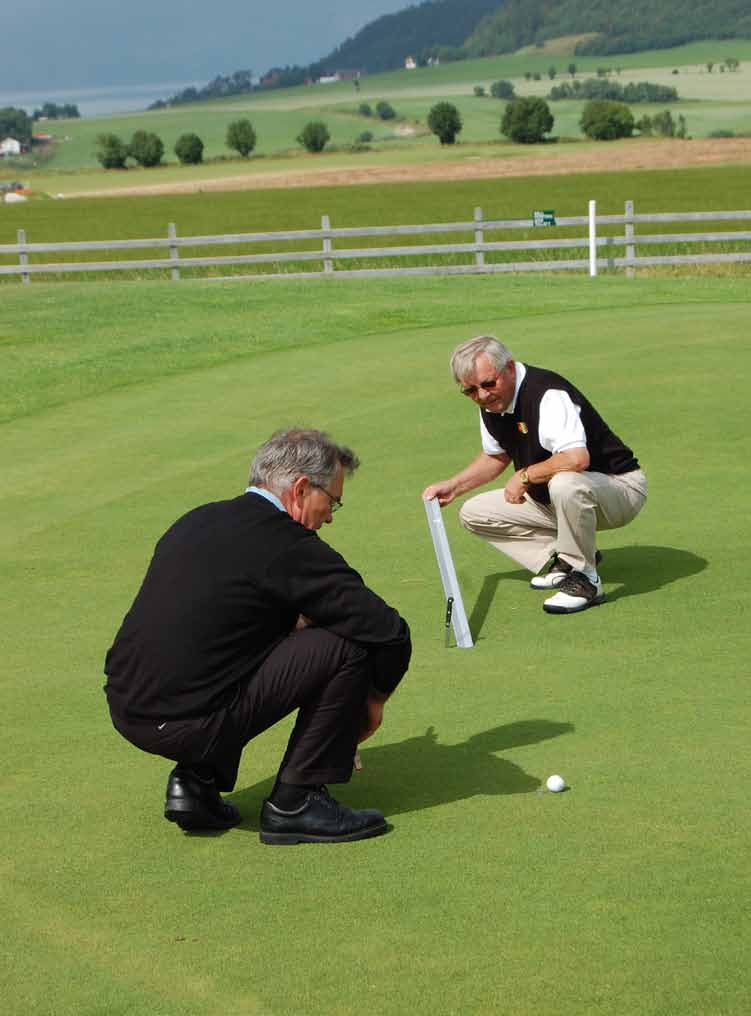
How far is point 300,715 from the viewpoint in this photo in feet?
16.1

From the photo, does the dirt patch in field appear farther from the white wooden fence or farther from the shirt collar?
the shirt collar

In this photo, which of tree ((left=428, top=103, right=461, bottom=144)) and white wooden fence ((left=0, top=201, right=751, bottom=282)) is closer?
white wooden fence ((left=0, top=201, right=751, bottom=282))

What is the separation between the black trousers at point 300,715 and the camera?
15.7ft

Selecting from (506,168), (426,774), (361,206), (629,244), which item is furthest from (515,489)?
(506,168)

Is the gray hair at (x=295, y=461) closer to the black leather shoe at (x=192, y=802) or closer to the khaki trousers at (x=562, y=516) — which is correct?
the black leather shoe at (x=192, y=802)

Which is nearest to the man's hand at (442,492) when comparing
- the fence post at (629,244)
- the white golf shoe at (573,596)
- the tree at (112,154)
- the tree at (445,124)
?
the white golf shoe at (573,596)

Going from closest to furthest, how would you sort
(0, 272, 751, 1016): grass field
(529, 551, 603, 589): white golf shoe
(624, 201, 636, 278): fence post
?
1. (0, 272, 751, 1016): grass field
2. (529, 551, 603, 589): white golf shoe
3. (624, 201, 636, 278): fence post

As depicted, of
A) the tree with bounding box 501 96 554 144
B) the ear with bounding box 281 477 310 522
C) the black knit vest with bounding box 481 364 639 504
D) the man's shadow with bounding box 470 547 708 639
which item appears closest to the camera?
the ear with bounding box 281 477 310 522

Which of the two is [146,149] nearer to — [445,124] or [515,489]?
[445,124]

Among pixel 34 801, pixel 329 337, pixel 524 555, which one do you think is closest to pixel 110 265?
pixel 329 337

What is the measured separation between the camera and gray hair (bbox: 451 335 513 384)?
283 inches

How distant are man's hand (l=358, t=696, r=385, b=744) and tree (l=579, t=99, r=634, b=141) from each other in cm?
A: 13991

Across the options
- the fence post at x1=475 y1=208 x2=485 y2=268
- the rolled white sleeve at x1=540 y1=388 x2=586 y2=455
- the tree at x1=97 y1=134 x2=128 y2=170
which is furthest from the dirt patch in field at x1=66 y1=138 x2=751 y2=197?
the rolled white sleeve at x1=540 y1=388 x2=586 y2=455

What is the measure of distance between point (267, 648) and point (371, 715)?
1.41 feet
